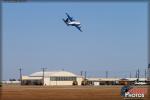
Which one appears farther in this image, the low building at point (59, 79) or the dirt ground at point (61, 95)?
the low building at point (59, 79)

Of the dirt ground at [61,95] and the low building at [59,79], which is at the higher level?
the dirt ground at [61,95]

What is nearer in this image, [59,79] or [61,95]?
[61,95]

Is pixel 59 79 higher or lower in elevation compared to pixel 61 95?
lower

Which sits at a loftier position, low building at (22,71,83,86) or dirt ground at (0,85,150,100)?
dirt ground at (0,85,150,100)

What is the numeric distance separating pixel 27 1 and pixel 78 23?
2183 cm

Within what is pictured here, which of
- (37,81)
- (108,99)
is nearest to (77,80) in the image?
(37,81)

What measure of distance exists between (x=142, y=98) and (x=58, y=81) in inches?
6065

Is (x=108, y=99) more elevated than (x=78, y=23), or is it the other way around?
(x=78, y=23)

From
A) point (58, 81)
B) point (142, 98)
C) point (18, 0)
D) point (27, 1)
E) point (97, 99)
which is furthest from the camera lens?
point (58, 81)

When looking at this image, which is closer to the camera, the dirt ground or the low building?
the dirt ground

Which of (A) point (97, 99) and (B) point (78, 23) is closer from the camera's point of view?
(B) point (78, 23)

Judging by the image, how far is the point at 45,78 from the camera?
19288 cm

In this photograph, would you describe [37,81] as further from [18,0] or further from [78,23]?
[18,0]

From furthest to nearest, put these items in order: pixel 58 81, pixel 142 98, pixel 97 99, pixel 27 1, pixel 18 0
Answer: pixel 58 81 < pixel 97 99 < pixel 142 98 < pixel 27 1 < pixel 18 0
